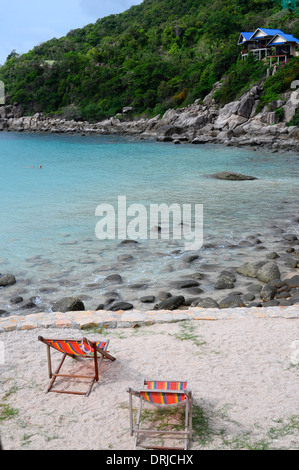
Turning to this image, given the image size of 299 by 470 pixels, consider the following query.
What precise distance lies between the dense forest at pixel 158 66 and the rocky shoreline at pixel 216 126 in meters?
3.27

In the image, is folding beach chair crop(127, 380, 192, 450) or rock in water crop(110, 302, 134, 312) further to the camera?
rock in water crop(110, 302, 134, 312)

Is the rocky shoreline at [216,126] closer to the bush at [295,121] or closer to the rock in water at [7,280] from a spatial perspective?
the bush at [295,121]

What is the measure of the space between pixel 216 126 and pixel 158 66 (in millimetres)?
26666

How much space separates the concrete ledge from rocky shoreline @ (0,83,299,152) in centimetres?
3022

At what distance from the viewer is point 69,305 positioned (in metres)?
8.20

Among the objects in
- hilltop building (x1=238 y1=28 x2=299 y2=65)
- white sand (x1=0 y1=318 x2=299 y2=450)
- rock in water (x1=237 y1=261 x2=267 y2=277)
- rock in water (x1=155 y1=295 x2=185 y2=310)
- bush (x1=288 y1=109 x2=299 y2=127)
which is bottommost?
rock in water (x1=155 y1=295 x2=185 y2=310)

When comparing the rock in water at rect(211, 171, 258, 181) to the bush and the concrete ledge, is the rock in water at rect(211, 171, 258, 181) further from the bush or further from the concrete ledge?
the bush

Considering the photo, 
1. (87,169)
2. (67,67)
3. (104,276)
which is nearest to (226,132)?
(87,169)

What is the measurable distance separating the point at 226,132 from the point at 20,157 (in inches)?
822

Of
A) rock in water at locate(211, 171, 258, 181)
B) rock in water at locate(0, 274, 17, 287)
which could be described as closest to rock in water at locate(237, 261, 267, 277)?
rock in water at locate(0, 274, 17, 287)

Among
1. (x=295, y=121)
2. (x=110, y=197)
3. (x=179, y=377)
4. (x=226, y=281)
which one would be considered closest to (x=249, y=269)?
(x=226, y=281)

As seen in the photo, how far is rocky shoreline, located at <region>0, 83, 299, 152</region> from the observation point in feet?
135

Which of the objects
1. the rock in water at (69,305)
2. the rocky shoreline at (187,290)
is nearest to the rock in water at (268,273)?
the rocky shoreline at (187,290)
